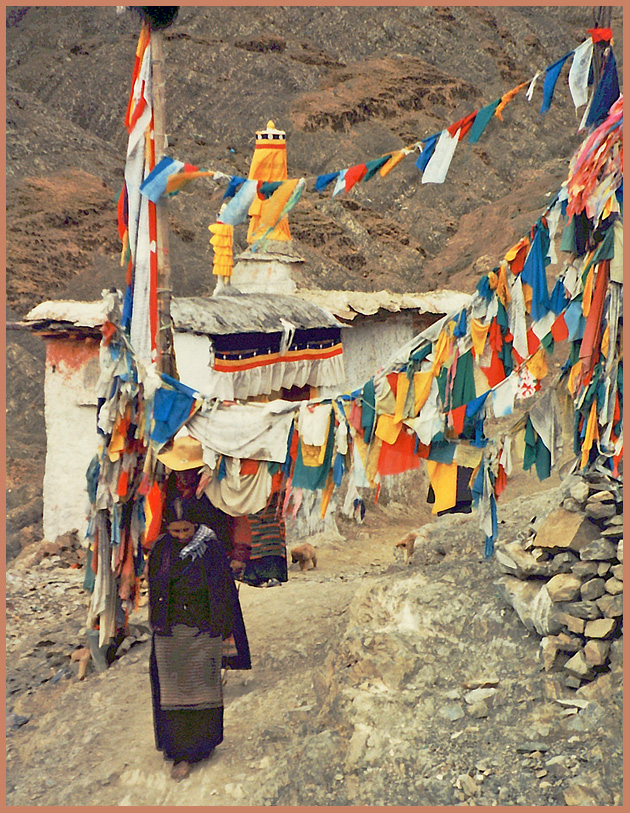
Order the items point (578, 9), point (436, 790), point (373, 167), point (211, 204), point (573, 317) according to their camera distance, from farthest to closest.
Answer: point (578, 9) → point (211, 204) → point (373, 167) → point (573, 317) → point (436, 790)

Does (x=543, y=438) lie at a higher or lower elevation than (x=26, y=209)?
lower

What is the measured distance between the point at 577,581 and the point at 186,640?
8.29 feet

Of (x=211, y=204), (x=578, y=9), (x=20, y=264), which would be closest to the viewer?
(x=20, y=264)

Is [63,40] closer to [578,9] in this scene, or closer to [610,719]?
[578,9]

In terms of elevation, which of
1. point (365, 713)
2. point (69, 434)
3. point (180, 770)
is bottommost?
point (180, 770)

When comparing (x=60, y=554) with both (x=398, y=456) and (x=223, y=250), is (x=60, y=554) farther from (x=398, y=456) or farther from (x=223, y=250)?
(x=398, y=456)

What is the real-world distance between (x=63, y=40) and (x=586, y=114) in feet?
83.2

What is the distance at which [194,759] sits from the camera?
5.72 m

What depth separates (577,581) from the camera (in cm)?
539

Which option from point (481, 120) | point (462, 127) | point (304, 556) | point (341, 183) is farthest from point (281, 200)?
point (304, 556)

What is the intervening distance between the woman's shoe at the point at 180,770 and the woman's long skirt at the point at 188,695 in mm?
31

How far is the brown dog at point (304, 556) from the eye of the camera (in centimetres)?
973

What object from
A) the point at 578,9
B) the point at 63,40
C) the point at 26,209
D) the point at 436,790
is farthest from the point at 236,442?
the point at 578,9

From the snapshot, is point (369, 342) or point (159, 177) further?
point (369, 342)
